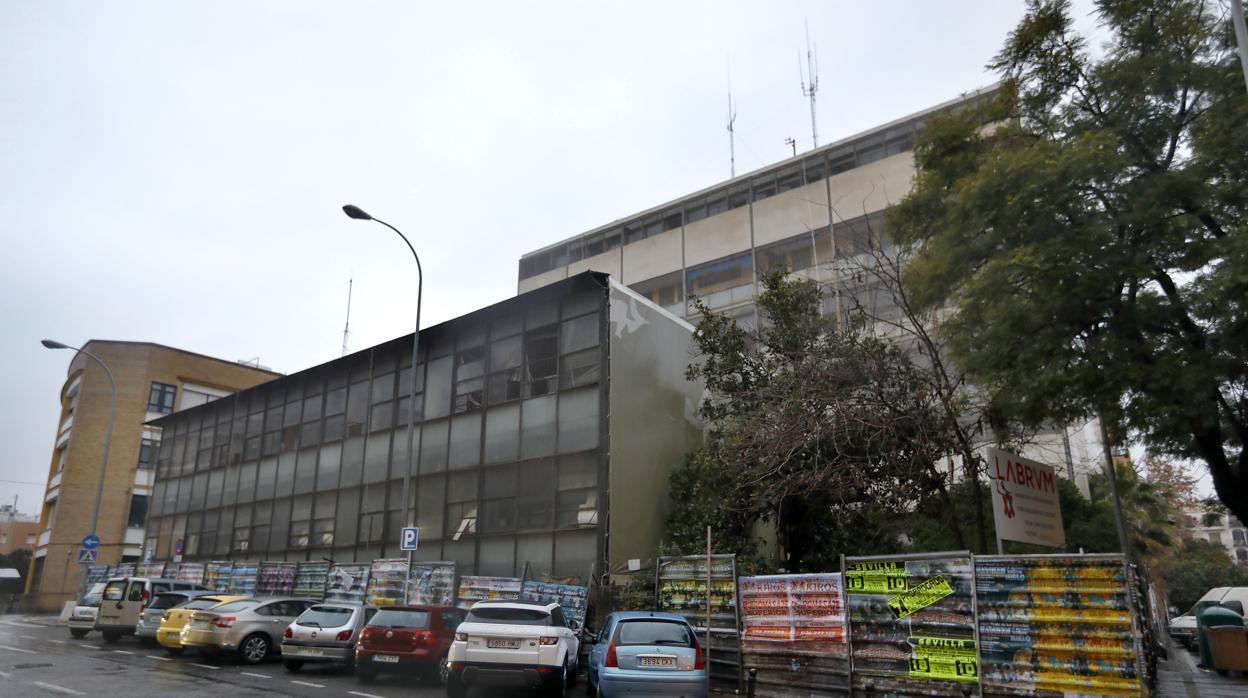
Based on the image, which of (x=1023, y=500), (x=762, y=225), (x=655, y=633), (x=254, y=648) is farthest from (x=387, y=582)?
(x=762, y=225)

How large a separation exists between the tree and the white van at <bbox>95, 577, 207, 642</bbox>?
21.7m

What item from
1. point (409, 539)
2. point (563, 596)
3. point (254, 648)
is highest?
point (409, 539)

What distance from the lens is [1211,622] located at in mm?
17766

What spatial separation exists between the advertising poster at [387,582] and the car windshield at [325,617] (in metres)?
4.13

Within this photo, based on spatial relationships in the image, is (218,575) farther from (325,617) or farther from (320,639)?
(320,639)

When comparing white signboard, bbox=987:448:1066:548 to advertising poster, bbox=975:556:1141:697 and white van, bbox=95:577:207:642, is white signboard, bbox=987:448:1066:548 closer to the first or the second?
advertising poster, bbox=975:556:1141:697

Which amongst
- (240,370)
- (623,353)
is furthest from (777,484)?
(240,370)

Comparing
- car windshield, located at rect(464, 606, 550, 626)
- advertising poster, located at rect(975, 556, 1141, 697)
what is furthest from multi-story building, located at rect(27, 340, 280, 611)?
advertising poster, located at rect(975, 556, 1141, 697)

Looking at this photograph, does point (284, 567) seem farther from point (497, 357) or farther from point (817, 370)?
point (817, 370)

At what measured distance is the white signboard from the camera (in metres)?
13.2

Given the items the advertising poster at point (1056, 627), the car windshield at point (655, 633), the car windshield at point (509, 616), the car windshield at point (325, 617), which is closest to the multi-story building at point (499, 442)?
the car windshield at point (325, 617)

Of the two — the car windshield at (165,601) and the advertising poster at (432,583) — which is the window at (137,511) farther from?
the advertising poster at (432,583)

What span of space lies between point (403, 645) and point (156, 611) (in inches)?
405

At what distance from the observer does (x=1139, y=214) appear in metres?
12.0
